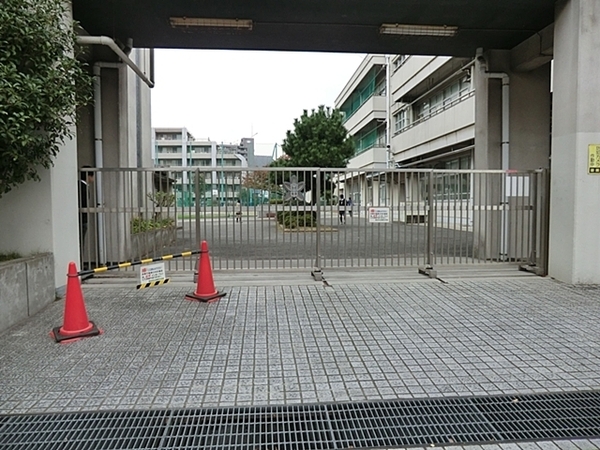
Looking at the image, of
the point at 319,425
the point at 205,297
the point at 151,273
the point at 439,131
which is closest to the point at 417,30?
the point at 205,297

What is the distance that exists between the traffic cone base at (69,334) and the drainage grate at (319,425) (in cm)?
155

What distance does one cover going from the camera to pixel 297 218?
25.2 ft

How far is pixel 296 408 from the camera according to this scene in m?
3.03

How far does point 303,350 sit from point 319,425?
1309 mm

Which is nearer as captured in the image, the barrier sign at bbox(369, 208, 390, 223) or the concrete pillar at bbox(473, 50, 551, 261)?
the barrier sign at bbox(369, 208, 390, 223)

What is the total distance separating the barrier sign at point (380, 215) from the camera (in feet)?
24.6

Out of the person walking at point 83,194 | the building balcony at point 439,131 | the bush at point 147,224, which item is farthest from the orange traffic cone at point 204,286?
the building balcony at point 439,131

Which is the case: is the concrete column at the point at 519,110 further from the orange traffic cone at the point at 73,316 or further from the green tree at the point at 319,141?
the green tree at the point at 319,141

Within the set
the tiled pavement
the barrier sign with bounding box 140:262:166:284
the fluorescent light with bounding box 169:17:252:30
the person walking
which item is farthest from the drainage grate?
the fluorescent light with bounding box 169:17:252:30

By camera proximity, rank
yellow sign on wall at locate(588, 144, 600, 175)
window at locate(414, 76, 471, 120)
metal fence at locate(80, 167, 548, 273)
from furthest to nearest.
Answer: window at locate(414, 76, 471, 120)
metal fence at locate(80, 167, 548, 273)
yellow sign on wall at locate(588, 144, 600, 175)

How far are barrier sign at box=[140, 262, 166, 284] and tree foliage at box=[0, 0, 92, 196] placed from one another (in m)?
1.96

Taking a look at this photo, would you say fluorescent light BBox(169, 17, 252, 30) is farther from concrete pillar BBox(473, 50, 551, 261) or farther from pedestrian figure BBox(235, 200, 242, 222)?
concrete pillar BBox(473, 50, 551, 261)

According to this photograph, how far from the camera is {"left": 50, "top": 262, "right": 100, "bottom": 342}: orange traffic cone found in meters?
4.43

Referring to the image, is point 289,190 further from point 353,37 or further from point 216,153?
point 216,153
